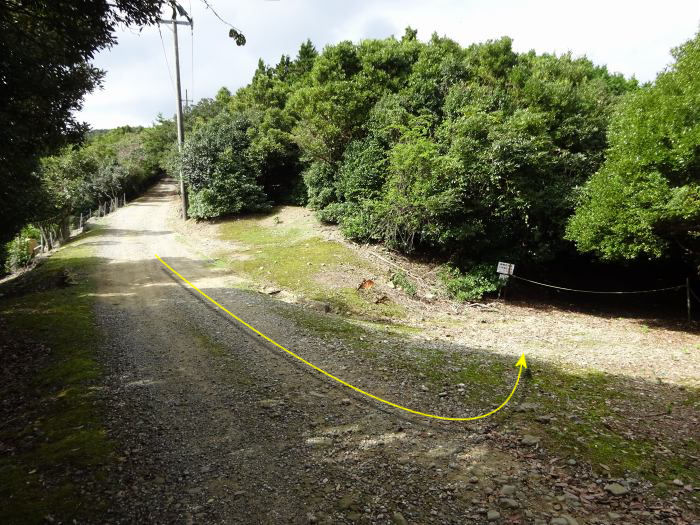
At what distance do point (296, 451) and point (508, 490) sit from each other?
8.31ft

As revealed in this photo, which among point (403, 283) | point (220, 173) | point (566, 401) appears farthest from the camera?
point (220, 173)

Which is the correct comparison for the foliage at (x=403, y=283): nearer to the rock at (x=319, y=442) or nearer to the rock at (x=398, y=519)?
the rock at (x=319, y=442)

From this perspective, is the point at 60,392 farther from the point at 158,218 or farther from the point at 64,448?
the point at 158,218

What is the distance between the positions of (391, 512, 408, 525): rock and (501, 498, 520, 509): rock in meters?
1.09

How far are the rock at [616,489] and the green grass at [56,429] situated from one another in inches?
215

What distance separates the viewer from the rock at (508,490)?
4.08m

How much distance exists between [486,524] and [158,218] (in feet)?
99.8

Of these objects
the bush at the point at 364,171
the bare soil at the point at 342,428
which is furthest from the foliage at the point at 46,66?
the bush at the point at 364,171

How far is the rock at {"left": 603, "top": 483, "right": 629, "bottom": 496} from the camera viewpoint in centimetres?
414

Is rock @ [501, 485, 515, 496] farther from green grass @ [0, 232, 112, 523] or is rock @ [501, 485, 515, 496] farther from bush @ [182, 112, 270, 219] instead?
bush @ [182, 112, 270, 219]

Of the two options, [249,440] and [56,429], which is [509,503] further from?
[56,429]

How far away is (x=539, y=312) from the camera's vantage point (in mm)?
14211

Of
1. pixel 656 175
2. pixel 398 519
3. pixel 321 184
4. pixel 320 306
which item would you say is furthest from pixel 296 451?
pixel 321 184

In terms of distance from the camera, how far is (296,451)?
15.6ft
